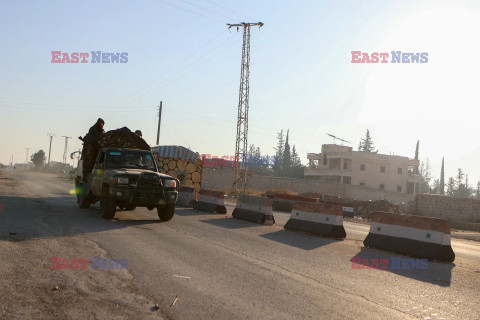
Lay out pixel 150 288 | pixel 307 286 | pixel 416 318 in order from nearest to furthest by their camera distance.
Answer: pixel 416 318, pixel 150 288, pixel 307 286

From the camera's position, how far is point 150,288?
478 centimetres

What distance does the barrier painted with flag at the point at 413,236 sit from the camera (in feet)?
27.3

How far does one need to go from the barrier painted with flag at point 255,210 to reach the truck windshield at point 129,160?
368cm

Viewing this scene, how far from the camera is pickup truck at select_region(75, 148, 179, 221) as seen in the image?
36.1ft

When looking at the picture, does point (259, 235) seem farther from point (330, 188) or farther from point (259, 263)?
point (330, 188)

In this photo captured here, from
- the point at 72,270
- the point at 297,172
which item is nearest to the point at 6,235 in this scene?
the point at 72,270

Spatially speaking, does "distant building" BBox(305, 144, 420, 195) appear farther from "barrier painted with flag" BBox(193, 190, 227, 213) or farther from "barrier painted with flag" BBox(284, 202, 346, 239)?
"barrier painted with flag" BBox(284, 202, 346, 239)

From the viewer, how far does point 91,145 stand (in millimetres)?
13852

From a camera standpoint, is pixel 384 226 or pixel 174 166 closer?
pixel 384 226

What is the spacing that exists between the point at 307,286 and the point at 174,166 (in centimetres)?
2038

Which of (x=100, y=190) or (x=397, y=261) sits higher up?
(x=100, y=190)

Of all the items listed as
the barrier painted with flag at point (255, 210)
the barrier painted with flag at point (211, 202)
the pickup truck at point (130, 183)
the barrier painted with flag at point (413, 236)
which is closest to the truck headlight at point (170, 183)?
the pickup truck at point (130, 183)

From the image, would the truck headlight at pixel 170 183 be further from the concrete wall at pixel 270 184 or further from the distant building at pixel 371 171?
the distant building at pixel 371 171

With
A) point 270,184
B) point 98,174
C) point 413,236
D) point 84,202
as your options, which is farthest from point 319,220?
point 270,184
